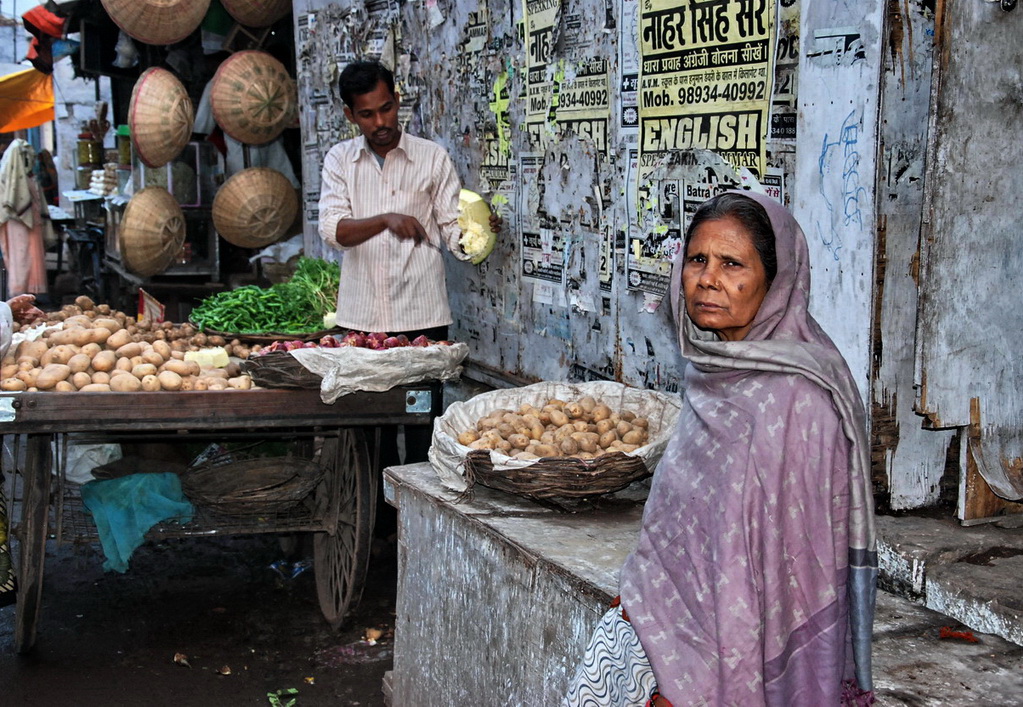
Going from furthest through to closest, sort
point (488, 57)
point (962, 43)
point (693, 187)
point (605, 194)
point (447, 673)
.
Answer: point (488, 57), point (605, 194), point (693, 187), point (447, 673), point (962, 43)

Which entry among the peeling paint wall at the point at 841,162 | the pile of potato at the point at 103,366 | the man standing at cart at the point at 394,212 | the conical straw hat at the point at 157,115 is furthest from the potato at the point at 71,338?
the conical straw hat at the point at 157,115

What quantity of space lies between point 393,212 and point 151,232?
4.45 metres

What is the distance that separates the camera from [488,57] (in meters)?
5.41

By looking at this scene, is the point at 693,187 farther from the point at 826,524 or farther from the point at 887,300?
the point at 826,524

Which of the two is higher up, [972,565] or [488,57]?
[488,57]

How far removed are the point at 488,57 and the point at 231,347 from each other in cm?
198

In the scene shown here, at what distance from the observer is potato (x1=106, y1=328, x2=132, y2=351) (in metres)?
4.60

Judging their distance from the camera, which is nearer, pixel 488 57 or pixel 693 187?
pixel 693 187

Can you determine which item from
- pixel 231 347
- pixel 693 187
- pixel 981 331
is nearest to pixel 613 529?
pixel 981 331

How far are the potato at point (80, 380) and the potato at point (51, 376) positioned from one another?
0.04 metres

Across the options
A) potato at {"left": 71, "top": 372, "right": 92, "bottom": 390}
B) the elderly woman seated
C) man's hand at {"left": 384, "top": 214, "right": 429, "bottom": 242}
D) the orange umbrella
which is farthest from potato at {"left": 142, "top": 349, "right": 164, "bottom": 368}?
the orange umbrella

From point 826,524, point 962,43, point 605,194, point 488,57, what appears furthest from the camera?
point 488,57

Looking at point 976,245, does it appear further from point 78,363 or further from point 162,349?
point 78,363

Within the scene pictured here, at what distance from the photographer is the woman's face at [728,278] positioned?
1.96 metres
